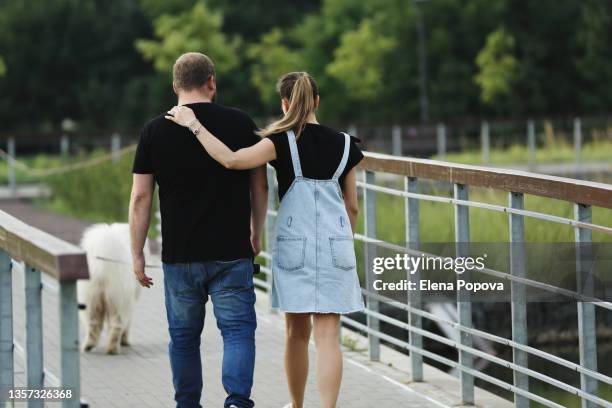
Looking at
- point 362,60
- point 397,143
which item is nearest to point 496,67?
point 362,60

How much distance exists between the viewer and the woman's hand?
597cm

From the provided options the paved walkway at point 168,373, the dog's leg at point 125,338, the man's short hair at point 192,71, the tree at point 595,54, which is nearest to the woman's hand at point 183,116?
the man's short hair at point 192,71

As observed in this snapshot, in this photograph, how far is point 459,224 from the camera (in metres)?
7.15

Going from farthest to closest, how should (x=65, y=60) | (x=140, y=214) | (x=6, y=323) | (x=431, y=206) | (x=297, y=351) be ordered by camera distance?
(x=65, y=60), (x=431, y=206), (x=297, y=351), (x=140, y=214), (x=6, y=323)

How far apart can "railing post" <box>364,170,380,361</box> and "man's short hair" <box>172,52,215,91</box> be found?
8.30ft

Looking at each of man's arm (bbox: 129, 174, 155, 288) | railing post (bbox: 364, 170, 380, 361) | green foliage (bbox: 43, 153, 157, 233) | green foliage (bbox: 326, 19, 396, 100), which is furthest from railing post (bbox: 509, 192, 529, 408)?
green foliage (bbox: 326, 19, 396, 100)

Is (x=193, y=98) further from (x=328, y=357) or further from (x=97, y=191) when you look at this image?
(x=97, y=191)

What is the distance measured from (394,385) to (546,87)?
63590mm

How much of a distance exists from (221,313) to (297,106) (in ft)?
3.10

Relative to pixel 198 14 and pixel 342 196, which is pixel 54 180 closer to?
pixel 342 196

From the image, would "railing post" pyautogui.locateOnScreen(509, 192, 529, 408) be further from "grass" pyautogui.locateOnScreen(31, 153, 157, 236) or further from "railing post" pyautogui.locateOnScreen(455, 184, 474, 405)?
"grass" pyautogui.locateOnScreen(31, 153, 157, 236)

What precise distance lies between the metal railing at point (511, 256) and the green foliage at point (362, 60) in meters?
52.8

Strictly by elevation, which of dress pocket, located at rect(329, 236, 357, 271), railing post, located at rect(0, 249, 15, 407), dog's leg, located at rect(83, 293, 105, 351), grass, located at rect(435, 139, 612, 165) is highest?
grass, located at rect(435, 139, 612, 165)

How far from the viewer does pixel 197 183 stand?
6.05m
